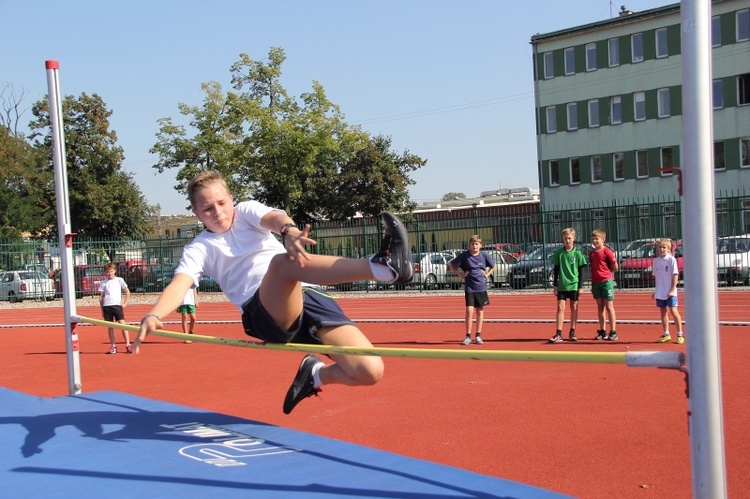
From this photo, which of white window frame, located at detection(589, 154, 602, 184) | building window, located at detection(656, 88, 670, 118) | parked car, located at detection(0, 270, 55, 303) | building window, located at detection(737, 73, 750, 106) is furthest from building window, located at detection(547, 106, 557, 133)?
parked car, located at detection(0, 270, 55, 303)

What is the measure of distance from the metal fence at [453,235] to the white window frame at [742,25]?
1174cm

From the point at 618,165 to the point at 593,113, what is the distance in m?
2.70

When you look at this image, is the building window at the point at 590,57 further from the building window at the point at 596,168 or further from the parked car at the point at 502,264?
the parked car at the point at 502,264

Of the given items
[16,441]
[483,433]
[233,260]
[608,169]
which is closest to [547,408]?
[483,433]

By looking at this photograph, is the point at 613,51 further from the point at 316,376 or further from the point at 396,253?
the point at 396,253

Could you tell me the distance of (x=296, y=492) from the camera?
364 cm

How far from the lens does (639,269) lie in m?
20.3

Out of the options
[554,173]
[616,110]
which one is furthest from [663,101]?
[554,173]

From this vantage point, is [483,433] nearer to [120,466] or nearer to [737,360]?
[120,466]

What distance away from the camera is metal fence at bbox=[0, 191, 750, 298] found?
2066cm

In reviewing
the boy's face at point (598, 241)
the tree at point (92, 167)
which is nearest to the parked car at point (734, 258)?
the boy's face at point (598, 241)

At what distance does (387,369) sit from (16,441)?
4405 millimetres

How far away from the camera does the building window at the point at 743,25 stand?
32.6 metres

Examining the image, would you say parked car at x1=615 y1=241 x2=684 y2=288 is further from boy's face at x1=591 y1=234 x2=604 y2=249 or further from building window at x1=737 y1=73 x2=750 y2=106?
building window at x1=737 y1=73 x2=750 y2=106
